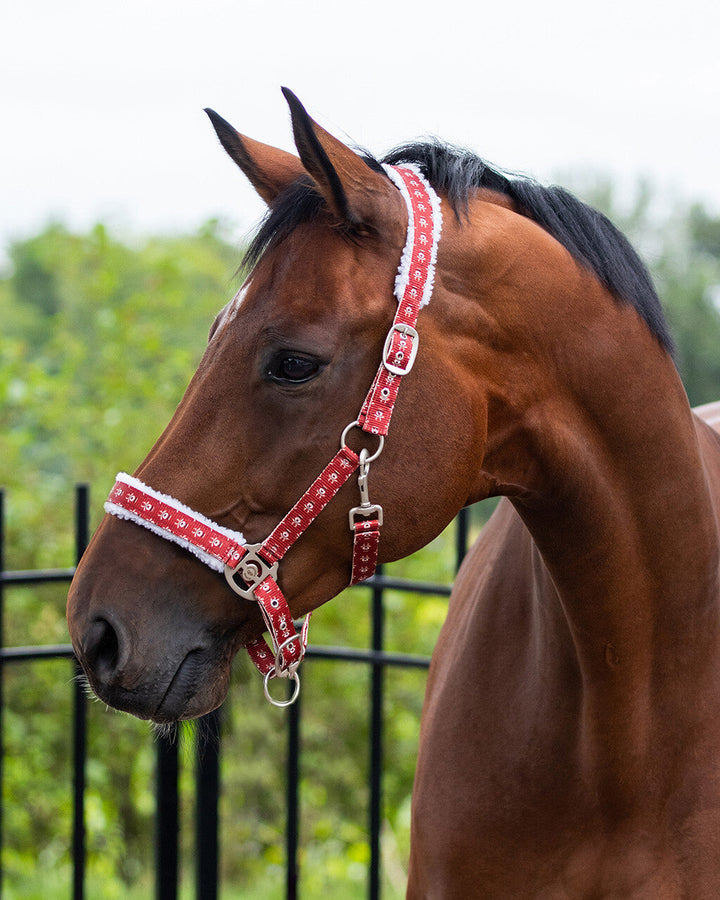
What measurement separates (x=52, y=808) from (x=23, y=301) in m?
14.4

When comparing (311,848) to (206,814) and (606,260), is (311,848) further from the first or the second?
(606,260)

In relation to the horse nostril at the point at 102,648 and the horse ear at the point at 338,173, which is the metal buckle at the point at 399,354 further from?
the horse nostril at the point at 102,648

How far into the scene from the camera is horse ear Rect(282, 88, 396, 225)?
4.71 feet

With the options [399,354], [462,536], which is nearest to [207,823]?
[462,536]

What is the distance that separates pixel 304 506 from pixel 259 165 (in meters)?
0.66

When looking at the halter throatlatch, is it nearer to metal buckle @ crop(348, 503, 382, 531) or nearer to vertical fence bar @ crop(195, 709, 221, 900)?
metal buckle @ crop(348, 503, 382, 531)

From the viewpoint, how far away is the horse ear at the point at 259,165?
5.52ft

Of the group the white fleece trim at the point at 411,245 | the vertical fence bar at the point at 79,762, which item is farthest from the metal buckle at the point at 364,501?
the vertical fence bar at the point at 79,762

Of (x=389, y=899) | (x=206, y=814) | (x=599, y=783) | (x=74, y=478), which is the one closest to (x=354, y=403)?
(x=599, y=783)

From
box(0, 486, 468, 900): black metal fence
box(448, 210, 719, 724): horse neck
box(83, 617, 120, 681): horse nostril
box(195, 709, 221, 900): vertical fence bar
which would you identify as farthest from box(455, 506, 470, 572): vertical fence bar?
box(83, 617, 120, 681): horse nostril

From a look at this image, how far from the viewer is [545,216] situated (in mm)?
1781

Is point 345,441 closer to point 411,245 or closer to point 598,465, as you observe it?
point 411,245

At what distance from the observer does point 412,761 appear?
734 cm

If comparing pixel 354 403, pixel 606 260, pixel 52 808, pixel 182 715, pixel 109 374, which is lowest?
pixel 52 808
